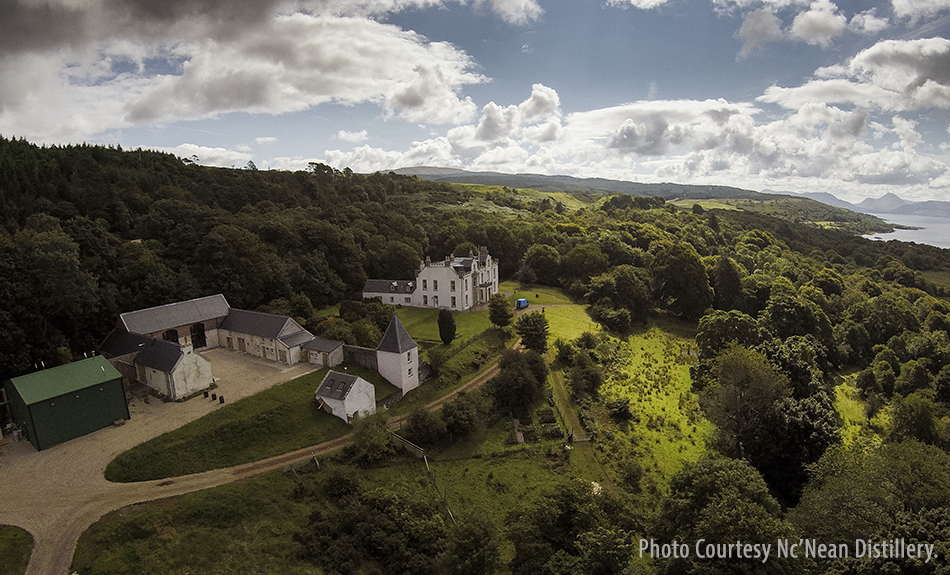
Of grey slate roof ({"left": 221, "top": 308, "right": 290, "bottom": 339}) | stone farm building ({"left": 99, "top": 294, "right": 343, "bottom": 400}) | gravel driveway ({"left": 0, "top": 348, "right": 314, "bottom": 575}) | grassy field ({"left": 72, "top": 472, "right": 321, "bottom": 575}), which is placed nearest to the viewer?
grassy field ({"left": 72, "top": 472, "right": 321, "bottom": 575})

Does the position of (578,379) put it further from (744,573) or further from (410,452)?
(744,573)

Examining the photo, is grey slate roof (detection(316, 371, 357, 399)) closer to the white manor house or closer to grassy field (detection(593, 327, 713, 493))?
grassy field (detection(593, 327, 713, 493))

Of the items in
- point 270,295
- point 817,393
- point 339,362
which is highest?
point 270,295

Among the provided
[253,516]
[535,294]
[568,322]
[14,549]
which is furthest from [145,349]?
[535,294]

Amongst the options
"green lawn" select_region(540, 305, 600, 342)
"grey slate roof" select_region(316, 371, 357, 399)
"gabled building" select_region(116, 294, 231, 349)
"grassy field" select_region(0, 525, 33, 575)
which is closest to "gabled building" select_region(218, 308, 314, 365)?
"gabled building" select_region(116, 294, 231, 349)

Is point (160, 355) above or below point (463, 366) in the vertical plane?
above

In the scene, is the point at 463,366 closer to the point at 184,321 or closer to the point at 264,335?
the point at 264,335

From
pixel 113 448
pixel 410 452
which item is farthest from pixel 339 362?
pixel 113 448
